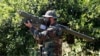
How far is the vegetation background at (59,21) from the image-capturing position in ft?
29.7

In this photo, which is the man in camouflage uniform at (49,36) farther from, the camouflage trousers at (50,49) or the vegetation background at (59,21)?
the vegetation background at (59,21)

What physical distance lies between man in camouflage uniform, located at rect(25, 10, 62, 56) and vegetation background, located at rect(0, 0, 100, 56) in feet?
10.7

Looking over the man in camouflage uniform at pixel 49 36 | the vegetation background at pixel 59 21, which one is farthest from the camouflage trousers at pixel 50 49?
the vegetation background at pixel 59 21

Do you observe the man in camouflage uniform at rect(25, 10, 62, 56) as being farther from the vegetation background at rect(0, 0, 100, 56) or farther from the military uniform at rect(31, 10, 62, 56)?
the vegetation background at rect(0, 0, 100, 56)

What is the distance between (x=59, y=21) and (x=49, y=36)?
4018 mm

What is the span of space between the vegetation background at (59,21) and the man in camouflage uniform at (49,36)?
10.7ft

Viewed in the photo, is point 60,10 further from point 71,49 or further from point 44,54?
point 44,54

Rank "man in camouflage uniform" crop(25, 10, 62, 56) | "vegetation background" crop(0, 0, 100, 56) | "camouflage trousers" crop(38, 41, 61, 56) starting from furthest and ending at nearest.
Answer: "vegetation background" crop(0, 0, 100, 56)
"camouflage trousers" crop(38, 41, 61, 56)
"man in camouflage uniform" crop(25, 10, 62, 56)

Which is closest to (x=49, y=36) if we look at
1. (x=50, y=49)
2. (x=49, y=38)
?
(x=49, y=38)

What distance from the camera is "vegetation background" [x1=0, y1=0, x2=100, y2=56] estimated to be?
9.05 metres

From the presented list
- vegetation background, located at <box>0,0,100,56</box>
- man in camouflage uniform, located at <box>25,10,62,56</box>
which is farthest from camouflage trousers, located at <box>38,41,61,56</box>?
vegetation background, located at <box>0,0,100,56</box>

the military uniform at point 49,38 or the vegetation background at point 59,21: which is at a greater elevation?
the military uniform at point 49,38

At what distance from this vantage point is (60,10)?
9.48m

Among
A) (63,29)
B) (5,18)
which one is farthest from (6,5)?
(63,29)
